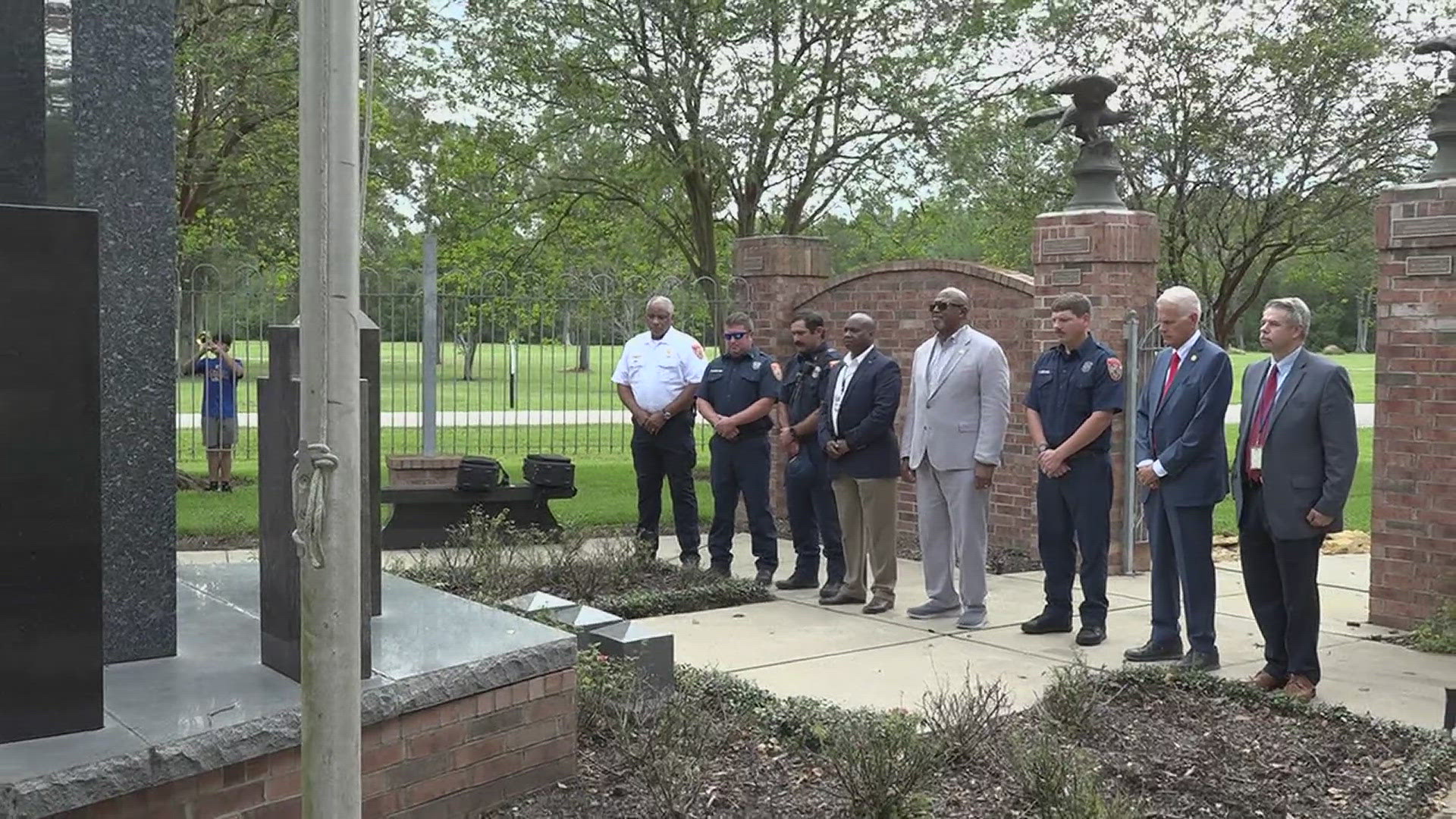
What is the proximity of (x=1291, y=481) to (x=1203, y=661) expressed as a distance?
1.10m

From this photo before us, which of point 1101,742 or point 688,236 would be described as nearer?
point 1101,742

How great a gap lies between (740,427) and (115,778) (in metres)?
5.78

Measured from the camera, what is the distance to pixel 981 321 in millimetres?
10422

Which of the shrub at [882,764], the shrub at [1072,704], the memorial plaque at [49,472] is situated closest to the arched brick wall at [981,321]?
the shrub at [1072,704]

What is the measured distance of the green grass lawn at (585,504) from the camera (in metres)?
11.1

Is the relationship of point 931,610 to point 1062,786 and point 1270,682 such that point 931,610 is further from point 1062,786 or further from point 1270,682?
point 1062,786

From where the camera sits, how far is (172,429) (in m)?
4.64

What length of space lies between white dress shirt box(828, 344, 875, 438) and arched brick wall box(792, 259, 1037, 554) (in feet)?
6.82

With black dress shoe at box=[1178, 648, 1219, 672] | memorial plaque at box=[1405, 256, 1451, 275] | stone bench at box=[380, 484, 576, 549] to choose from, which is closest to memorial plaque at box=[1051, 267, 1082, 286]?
memorial plaque at box=[1405, 256, 1451, 275]

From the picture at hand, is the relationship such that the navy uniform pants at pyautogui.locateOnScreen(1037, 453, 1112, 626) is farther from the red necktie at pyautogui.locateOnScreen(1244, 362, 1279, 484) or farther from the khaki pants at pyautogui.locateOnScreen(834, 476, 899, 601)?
the red necktie at pyautogui.locateOnScreen(1244, 362, 1279, 484)

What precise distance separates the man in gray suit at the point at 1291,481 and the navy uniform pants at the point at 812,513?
9.49 feet

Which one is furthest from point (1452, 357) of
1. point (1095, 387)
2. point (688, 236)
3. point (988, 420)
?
point (688, 236)

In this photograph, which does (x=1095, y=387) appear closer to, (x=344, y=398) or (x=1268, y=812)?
(x=1268, y=812)

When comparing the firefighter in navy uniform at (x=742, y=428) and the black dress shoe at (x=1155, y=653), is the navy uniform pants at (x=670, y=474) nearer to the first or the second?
the firefighter in navy uniform at (x=742, y=428)
